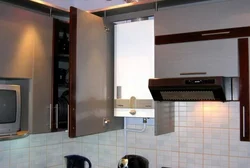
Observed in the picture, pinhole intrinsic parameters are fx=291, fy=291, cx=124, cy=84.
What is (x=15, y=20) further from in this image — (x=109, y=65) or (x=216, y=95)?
(x=216, y=95)

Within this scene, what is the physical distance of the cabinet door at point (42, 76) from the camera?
84.0 inches

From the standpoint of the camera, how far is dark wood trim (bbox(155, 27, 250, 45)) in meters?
1.80

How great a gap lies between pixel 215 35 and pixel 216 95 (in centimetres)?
39

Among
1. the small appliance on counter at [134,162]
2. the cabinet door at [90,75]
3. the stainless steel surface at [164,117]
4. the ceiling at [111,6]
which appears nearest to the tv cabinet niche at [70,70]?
the cabinet door at [90,75]

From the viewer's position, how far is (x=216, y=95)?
1881 mm

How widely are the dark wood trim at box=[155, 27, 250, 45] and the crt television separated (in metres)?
1.04

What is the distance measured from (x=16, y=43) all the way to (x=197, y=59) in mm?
1229

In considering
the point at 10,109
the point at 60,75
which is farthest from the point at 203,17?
the point at 10,109

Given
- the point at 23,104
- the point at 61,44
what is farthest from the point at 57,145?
the point at 61,44

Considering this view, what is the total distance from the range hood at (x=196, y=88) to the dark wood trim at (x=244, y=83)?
77 millimetres

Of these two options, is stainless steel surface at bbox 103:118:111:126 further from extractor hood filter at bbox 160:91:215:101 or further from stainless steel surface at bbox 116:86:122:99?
extractor hood filter at bbox 160:91:215:101

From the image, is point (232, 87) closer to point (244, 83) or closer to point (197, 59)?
point (244, 83)

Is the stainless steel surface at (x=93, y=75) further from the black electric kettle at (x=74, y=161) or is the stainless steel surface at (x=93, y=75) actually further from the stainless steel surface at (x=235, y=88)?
the stainless steel surface at (x=235, y=88)

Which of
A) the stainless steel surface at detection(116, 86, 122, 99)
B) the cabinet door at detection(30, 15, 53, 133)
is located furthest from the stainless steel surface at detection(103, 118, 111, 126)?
the cabinet door at detection(30, 15, 53, 133)
